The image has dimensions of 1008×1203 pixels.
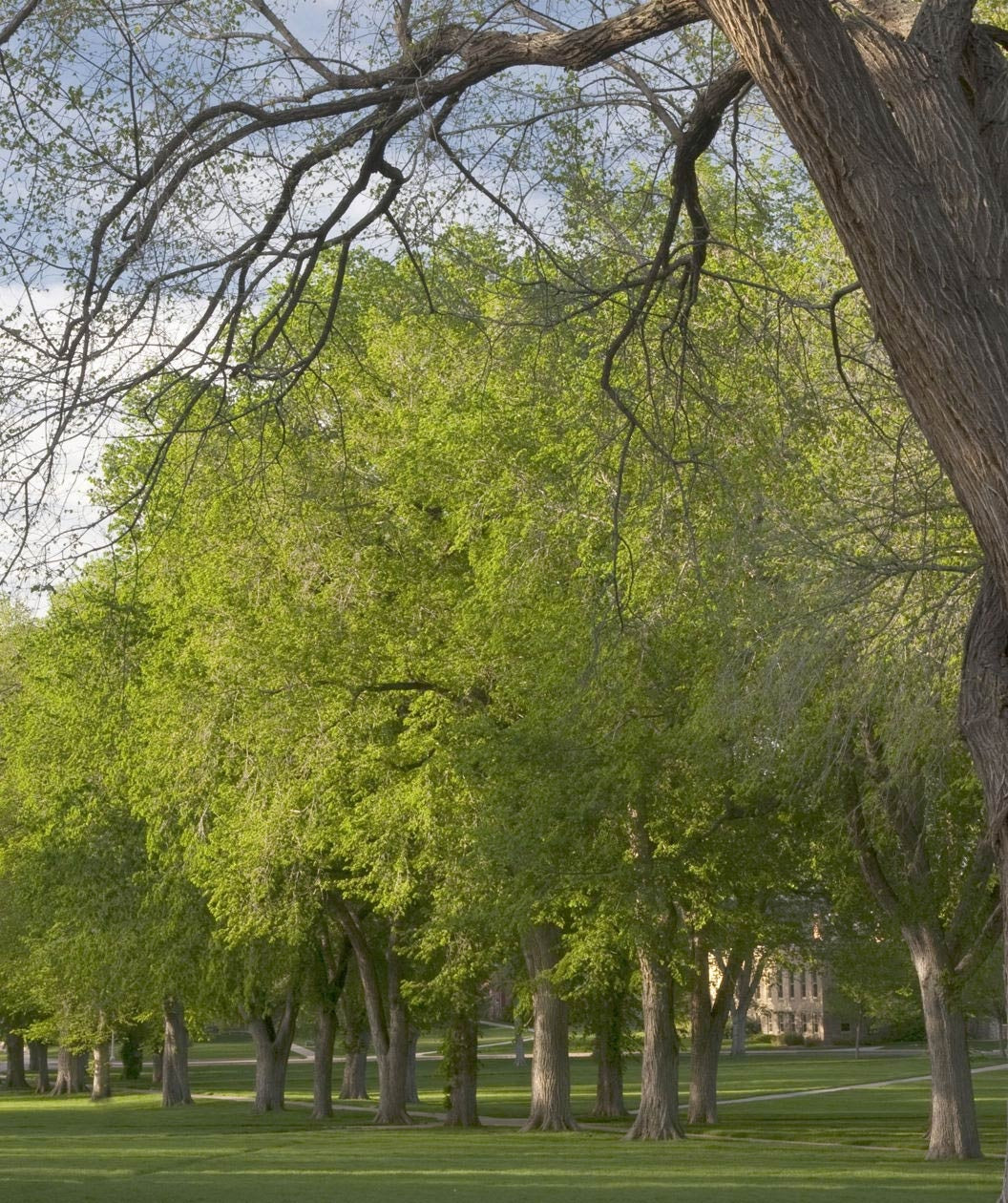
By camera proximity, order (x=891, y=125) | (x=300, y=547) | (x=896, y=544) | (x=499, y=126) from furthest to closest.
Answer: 1. (x=300, y=547)
2. (x=896, y=544)
3. (x=499, y=126)
4. (x=891, y=125)

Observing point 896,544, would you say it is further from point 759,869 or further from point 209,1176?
point 209,1176

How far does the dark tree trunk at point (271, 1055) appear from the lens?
41719 mm

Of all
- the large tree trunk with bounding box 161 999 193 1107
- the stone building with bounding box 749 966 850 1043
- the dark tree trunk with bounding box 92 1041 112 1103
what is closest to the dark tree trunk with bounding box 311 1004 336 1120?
the large tree trunk with bounding box 161 999 193 1107

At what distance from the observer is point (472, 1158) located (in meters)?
25.2

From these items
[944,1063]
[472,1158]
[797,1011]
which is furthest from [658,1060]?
[797,1011]

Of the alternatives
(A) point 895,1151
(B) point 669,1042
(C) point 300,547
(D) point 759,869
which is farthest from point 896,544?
→ (A) point 895,1151

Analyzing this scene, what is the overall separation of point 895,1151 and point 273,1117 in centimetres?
1784

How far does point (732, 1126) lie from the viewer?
36.9 meters

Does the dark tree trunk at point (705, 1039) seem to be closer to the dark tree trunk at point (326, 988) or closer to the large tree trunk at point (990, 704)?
the dark tree trunk at point (326, 988)

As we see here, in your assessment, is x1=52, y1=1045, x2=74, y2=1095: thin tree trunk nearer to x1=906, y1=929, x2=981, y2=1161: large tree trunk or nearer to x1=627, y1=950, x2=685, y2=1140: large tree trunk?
x1=627, y1=950, x2=685, y2=1140: large tree trunk

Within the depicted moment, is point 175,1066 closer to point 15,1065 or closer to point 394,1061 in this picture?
point 394,1061

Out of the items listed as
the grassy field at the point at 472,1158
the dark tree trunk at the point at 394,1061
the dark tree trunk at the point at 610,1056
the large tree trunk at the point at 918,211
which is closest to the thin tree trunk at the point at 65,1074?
the grassy field at the point at 472,1158

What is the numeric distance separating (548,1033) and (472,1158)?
564cm

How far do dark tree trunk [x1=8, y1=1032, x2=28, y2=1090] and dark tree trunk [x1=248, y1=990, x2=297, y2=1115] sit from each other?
82.8 ft
